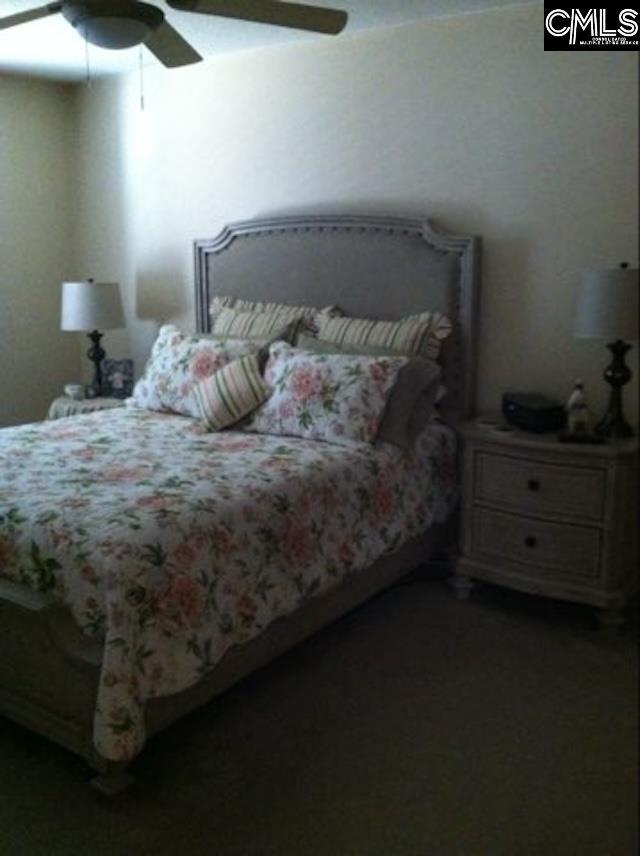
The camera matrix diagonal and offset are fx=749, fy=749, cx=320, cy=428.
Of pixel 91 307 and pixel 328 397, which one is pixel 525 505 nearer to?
pixel 328 397

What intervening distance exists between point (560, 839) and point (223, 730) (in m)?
1.29

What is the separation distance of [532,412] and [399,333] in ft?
3.31

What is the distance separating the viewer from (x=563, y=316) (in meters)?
0.72

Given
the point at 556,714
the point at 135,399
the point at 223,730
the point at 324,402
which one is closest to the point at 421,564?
the point at 324,402

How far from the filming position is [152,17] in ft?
6.50

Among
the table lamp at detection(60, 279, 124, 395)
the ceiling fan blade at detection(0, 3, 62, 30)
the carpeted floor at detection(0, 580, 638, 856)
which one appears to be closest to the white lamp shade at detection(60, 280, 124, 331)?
the table lamp at detection(60, 279, 124, 395)

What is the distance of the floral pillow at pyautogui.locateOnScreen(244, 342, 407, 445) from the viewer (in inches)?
106

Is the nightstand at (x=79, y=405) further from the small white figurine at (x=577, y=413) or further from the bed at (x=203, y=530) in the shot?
the small white figurine at (x=577, y=413)

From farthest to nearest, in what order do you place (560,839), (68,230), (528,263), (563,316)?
1. (68,230)
2. (528,263)
3. (560,839)
4. (563,316)

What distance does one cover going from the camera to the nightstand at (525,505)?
58.8 inches

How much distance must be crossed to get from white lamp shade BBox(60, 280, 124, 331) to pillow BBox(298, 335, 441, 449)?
1.58 metres

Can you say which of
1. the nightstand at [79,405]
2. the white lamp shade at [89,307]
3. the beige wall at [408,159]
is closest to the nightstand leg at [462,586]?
the beige wall at [408,159]

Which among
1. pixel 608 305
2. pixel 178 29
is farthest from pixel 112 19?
pixel 608 305

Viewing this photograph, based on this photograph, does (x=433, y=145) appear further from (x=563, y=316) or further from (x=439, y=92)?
(x=563, y=316)
